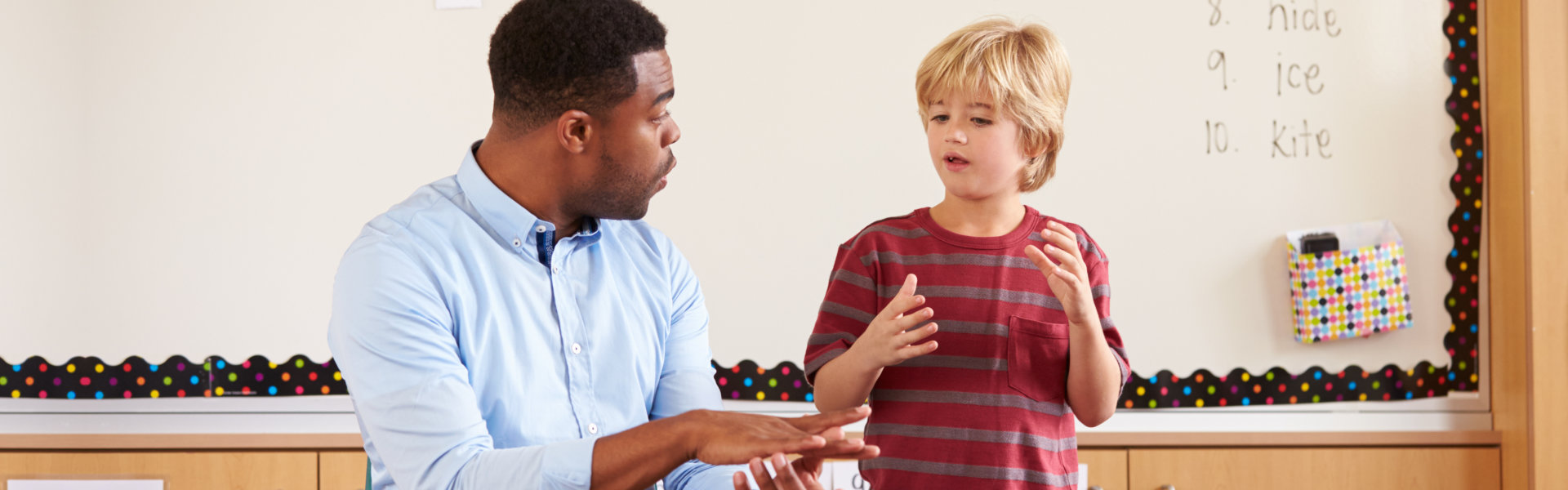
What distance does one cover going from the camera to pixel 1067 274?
42.9 inches

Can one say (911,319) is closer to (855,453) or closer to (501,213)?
(855,453)

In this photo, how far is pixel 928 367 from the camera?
4.00 feet

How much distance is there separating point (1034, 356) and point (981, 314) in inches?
3.2

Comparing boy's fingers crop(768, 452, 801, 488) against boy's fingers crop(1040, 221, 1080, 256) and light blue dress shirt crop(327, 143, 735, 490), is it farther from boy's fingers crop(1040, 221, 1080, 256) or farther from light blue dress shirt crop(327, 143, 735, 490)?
boy's fingers crop(1040, 221, 1080, 256)

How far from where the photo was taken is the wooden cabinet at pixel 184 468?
6.24 ft

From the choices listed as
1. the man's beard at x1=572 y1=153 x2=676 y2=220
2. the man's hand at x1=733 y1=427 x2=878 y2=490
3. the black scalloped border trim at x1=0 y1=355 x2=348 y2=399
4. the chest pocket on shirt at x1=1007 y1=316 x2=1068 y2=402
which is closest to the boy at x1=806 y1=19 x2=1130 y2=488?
the chest pocket on shirt at x1=1007 y1=316 x2=1068 y2=402

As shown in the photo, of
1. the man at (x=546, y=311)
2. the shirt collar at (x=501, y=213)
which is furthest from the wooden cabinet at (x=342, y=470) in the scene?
the shirt collar at (x=501, y=213)

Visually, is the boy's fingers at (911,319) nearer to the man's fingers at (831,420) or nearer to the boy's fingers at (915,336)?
the boy's fingers at (915,336)

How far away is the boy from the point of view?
46.8 inches

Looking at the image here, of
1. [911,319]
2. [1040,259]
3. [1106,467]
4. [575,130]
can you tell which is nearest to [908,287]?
[911,319]

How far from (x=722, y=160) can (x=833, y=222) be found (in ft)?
0.83

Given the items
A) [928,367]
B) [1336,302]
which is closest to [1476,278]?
[1336,302]

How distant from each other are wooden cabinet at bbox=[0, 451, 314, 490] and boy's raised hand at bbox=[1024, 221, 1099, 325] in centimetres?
145

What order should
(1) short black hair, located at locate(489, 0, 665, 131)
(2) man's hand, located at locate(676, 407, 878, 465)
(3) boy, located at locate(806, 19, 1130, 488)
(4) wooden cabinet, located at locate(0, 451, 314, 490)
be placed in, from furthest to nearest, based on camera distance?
(4) wooden cabinet, located at locate(0, 451, 314, 490) → (3) boy, located at locate(806, 19, 1130, 488) → (1) short black hair, located at locate(489, 0, 665, 131) → (2) man's hand, located at locate(676, 407, 878, 465)
